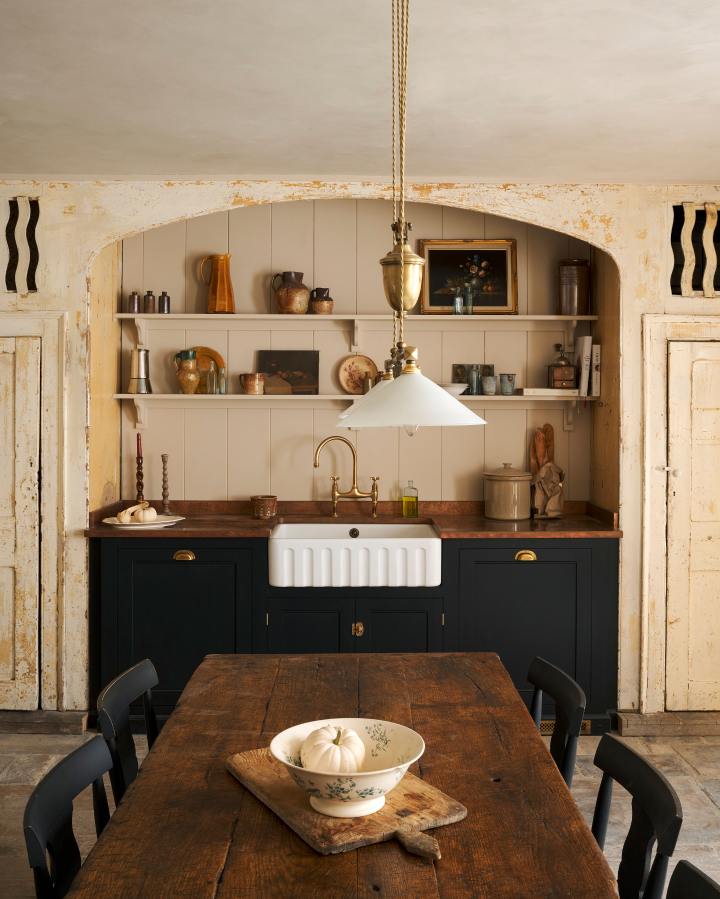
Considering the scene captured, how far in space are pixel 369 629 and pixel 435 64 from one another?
2593mm

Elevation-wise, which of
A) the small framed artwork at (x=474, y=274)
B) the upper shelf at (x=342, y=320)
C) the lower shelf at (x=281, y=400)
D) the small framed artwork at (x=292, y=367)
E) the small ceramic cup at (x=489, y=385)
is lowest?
the lower shelf at (x=281, y=400)

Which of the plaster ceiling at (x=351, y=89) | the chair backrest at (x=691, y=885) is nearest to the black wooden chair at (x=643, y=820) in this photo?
the chair backrest at (x=691, y=885)

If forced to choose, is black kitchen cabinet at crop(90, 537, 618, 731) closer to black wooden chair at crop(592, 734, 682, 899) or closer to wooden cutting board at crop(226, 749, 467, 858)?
black wooden chair at crop(592, 734, 682, 899)

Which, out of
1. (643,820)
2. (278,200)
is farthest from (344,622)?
(643,820)

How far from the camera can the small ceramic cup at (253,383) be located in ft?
15.9

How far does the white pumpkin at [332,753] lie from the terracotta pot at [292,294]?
11.1 ft

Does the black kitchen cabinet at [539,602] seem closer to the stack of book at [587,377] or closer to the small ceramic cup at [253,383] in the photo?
the stack of book at [587,377]

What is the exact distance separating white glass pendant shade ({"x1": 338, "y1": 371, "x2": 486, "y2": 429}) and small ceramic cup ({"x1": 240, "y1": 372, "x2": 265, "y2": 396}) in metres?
2.98

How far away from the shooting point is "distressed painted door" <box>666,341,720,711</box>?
4.53m

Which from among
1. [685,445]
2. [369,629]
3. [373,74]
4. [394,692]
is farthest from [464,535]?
[373,74]

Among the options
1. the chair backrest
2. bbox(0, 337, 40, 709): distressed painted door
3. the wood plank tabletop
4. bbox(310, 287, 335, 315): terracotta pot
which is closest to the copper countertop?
bbox(0, 337, 40, 709): distressed painted door

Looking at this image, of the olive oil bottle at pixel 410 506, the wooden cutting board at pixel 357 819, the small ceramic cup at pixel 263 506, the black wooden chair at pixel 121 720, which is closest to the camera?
the wooden cutting board at pixel 357 819

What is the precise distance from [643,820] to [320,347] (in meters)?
3.55

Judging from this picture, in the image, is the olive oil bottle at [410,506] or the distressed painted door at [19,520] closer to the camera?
the distressed painted door at [19,520]
